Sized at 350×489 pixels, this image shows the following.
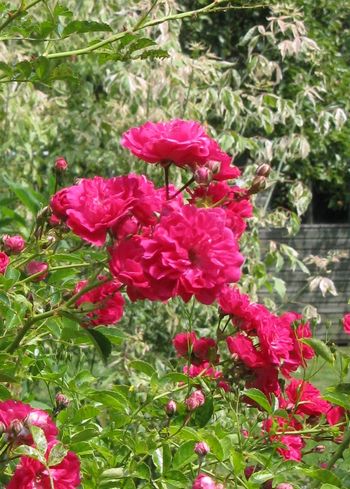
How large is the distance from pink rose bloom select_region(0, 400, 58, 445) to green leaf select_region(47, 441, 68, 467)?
4cm

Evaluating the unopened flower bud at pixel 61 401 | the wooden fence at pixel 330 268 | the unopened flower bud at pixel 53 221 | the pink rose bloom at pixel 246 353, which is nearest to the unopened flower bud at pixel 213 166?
the unopened flower bud at pixel 53 221

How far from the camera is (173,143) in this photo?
3.54 ft

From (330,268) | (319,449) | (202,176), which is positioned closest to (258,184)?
(202,176)

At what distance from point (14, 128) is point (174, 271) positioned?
277cm

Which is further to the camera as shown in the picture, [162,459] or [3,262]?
[3,262]

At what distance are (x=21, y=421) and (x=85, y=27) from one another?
591 mm

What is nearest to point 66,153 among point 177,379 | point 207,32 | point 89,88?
point 89,88

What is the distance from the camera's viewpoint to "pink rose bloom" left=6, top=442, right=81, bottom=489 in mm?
1009

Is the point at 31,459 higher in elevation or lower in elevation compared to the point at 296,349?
higher

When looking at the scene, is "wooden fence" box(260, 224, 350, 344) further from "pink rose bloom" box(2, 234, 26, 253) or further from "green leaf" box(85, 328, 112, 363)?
"green leaf" box(85, 328, 112, 363)

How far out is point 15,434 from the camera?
983 mm

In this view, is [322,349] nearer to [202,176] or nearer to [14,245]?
[202,176]

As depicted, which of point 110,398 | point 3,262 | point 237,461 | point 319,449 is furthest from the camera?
point 319,449

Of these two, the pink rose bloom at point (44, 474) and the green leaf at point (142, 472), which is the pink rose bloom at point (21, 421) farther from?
the green leaf at point (142, 472)
